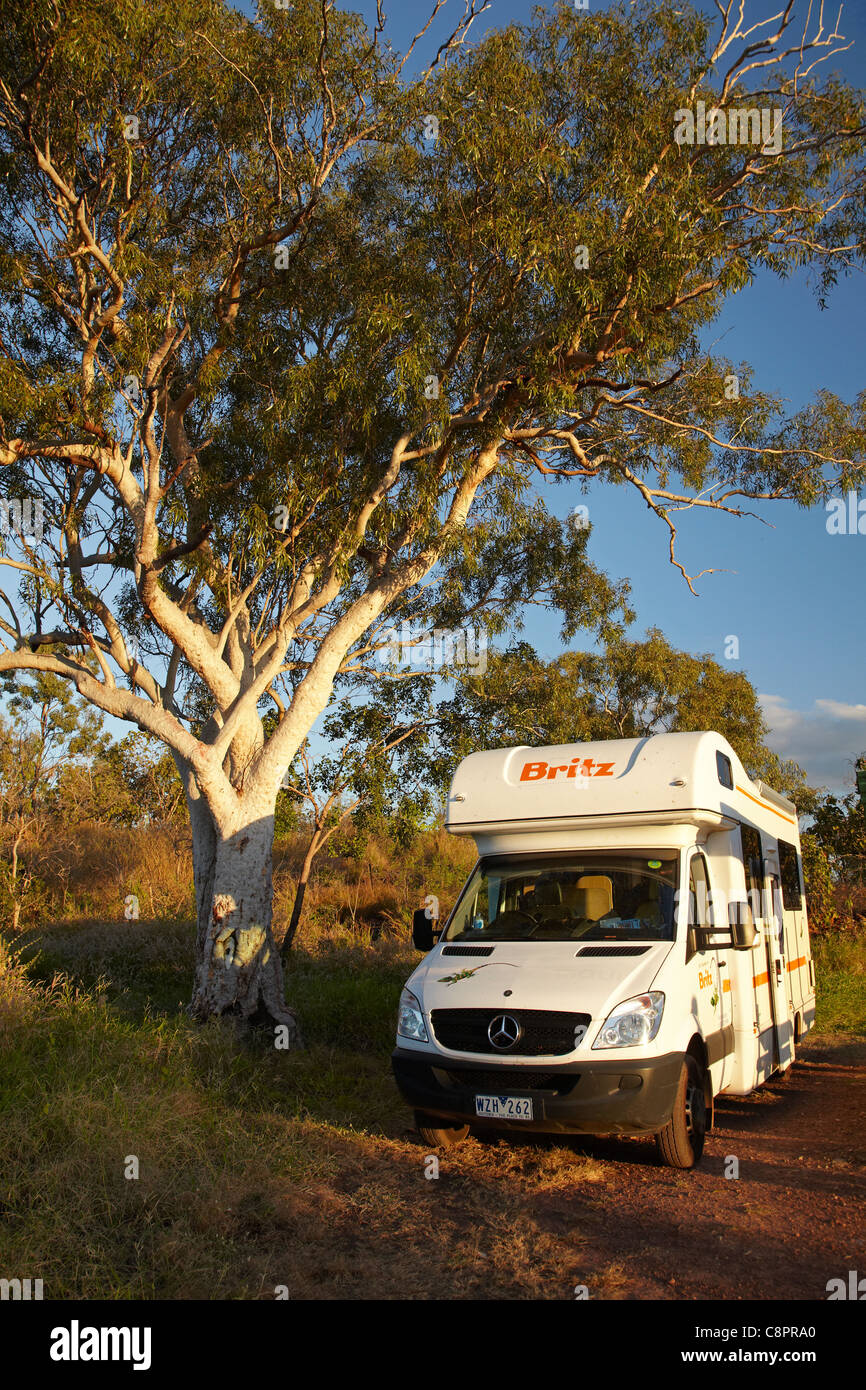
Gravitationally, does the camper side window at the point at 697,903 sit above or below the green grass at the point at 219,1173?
above

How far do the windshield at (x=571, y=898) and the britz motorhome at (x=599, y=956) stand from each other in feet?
0.04

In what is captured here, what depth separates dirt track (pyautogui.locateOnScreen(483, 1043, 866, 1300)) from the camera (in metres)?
4.76

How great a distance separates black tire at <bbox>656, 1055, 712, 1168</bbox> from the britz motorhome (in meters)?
0.01

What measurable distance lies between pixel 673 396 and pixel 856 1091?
28.9 feet

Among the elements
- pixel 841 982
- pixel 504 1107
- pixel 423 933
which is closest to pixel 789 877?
pixel 423 933

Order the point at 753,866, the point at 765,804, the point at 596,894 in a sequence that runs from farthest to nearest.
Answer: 1. the point at 765,804
2. the point at 753,866
3. the point at 596,894

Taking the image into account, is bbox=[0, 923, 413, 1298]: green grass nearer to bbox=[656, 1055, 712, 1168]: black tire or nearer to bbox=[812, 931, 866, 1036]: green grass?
bbox=[656, 1055, 712, 1168]: black tire

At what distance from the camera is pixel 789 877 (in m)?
10.7

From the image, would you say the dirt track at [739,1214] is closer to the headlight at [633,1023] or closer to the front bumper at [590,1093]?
the front bumper at [590,1093]

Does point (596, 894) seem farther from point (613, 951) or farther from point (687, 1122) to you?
point (687, 1122)

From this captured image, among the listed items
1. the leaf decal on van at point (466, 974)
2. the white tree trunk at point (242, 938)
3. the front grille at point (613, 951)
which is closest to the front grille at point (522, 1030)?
the leaf decal on van at point (466, 974)

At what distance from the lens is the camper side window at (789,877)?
33.5 ft

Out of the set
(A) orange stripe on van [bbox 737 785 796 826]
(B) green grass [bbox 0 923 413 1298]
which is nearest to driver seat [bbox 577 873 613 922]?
(A) orange stripe on van [bbox 737 785 796 826]

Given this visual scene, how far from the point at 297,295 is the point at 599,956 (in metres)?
8.81
